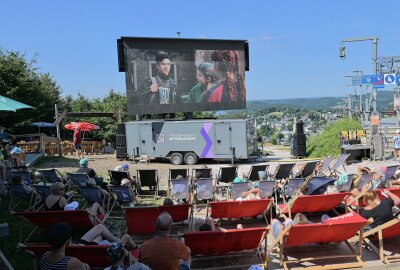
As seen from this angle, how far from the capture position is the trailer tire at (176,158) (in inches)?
730

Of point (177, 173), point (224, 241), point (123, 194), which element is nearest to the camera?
point (224, 241)

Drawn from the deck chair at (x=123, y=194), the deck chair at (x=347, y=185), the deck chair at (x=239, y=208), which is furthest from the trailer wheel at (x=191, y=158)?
the deck chair at (x=239, y=208)

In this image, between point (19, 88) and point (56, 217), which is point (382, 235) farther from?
point (19, 88)

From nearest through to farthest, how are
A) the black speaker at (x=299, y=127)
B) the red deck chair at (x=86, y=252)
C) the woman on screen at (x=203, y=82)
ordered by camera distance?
the red deck chair at (x=86, y=252) < the black speaker at (x=299, y=127) < the woman on screen at (x=203, y=82)

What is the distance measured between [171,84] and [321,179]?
13.1 m

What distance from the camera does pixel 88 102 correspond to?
40.8m

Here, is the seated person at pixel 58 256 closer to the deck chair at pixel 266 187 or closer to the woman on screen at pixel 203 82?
the deck chair at pixel 266 187

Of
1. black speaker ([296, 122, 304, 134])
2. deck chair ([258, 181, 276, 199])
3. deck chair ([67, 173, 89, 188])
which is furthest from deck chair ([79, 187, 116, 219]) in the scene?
black speaker ([296, 122, 304, 134])

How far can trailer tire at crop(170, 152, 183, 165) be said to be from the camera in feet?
60.8

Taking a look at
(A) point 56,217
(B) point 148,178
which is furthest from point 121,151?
(A) point 56,217

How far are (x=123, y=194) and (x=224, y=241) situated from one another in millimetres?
3749

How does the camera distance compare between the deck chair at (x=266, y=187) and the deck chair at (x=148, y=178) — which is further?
the deck chair at (x=148, y=178)

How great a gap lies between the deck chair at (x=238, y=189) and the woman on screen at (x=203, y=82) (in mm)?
12683

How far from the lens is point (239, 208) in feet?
21.4
